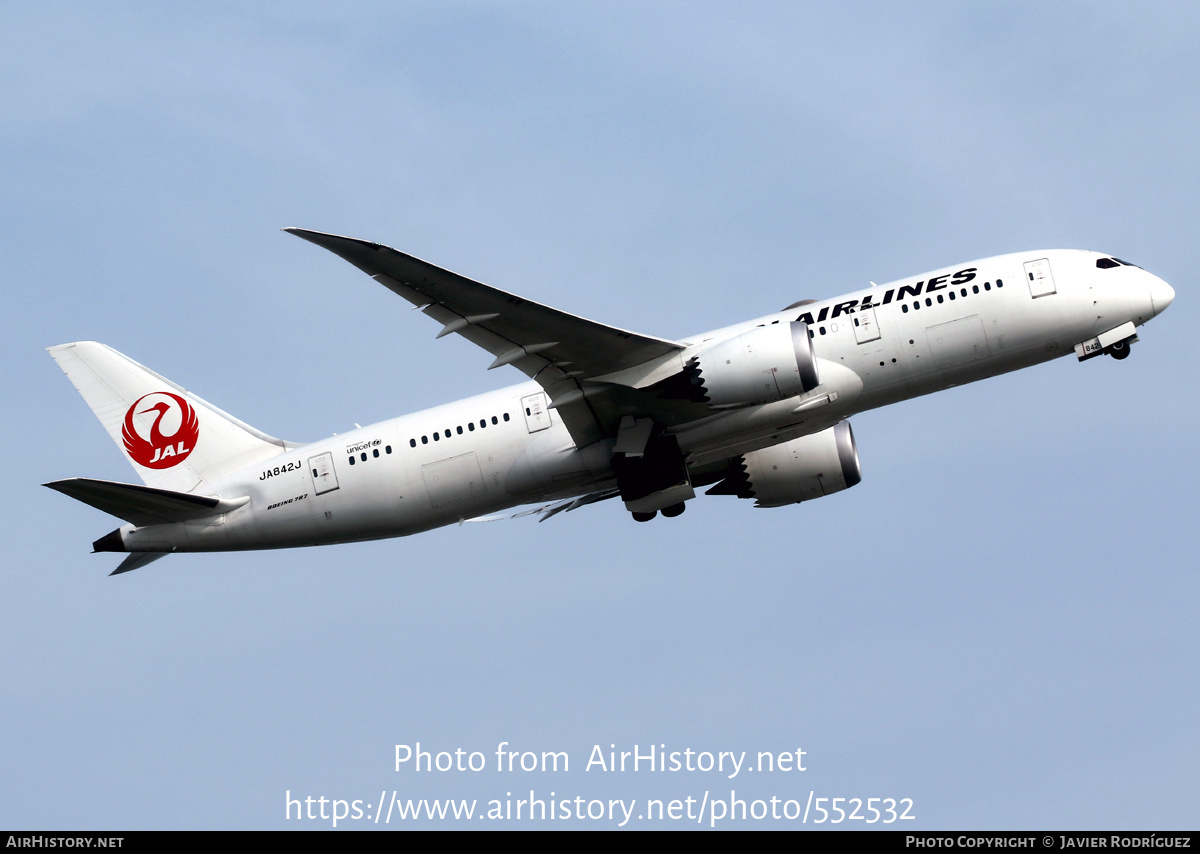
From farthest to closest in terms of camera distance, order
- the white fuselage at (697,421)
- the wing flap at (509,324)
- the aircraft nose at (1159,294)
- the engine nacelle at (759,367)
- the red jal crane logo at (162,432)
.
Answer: the red jal crane logo at (162,432)
the aircraft nose at (1159,294)
the white fuselage at (697,421)
the engine nacelle at (759,367)
the wing flap at (509,324)

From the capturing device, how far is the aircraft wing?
1297 inches

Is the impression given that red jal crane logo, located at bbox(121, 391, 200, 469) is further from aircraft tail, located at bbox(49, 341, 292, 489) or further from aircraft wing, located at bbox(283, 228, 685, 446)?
aircraft wing, located at bbox(283, 228, 685, 446)

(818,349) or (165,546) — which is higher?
(818,349)

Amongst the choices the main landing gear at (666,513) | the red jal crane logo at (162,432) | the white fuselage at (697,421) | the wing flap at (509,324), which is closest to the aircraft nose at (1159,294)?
the white fuselage at (697,421)

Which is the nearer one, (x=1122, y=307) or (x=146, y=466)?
(x=1122, y=307)

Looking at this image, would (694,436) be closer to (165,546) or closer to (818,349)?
(818,349)

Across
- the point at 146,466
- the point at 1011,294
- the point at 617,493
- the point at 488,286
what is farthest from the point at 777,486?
the point at 146,466

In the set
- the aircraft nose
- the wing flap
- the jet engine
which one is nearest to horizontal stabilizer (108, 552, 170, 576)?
the wing flap

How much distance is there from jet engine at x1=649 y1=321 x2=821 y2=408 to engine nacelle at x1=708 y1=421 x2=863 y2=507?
7012mm

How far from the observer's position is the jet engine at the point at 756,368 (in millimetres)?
35156

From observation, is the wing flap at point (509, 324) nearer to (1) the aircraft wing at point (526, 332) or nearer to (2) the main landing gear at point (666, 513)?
(1) the aircraft wing at point (526, 332)

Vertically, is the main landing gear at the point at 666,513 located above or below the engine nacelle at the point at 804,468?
below

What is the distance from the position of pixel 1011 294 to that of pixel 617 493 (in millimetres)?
13047

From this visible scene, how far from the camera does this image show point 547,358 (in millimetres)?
36438
